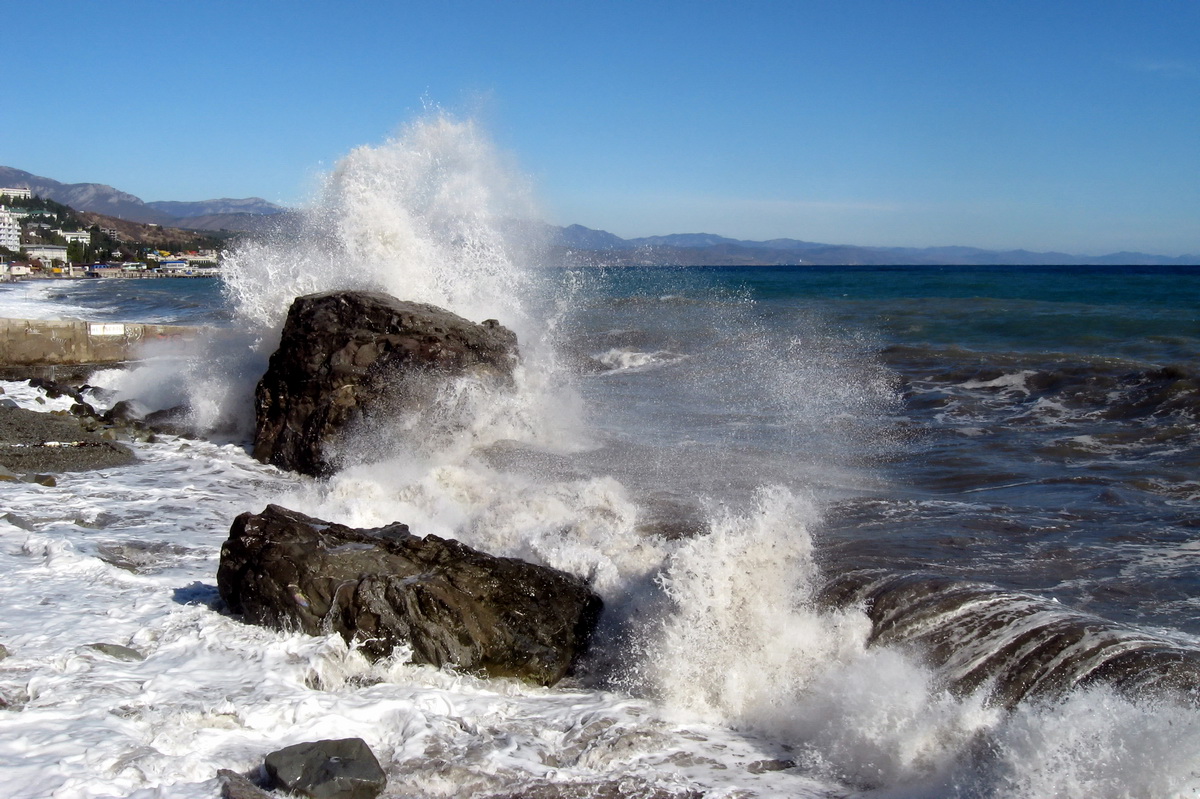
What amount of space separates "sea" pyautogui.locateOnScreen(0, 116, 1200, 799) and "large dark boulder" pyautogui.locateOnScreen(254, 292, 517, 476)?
0.33 m

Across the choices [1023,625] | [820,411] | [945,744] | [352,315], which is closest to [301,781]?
[945,744]

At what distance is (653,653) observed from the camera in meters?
5.15

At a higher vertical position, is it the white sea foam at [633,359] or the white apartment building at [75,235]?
the white apartment building at [75,235]

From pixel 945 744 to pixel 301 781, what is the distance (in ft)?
9.04

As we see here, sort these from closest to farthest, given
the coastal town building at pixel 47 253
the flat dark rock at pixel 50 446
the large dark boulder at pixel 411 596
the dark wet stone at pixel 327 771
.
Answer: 1. the dark wet stone at pixel 327 771
2. the large dark boulder at pixel 411 596
3. the flat dark rock at pixel 50 446
4. the coastal town building at pixel 47 253

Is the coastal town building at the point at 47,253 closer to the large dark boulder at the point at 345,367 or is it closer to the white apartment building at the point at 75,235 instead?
the white apartment building at the point at 75,235

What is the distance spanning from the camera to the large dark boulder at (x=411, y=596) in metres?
5.16

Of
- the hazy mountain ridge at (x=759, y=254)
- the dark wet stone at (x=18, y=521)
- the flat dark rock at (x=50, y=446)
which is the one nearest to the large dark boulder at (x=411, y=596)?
the dark wet stone at (x=18, y=521)

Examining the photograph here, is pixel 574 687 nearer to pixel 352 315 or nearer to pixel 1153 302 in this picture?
pixel 352 315

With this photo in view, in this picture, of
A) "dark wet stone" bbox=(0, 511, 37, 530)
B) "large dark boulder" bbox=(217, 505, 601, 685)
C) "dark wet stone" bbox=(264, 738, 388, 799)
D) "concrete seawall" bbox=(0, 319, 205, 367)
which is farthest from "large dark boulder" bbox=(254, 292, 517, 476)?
"concrete seawall" bbox=(0, 319, 205, 367)

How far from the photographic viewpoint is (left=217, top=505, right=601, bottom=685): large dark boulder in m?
5.16

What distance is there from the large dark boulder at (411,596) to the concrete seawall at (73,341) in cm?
1210

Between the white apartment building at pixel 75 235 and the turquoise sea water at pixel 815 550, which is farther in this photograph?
the white apartment building at pixel 75 235

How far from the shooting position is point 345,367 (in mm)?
10125
